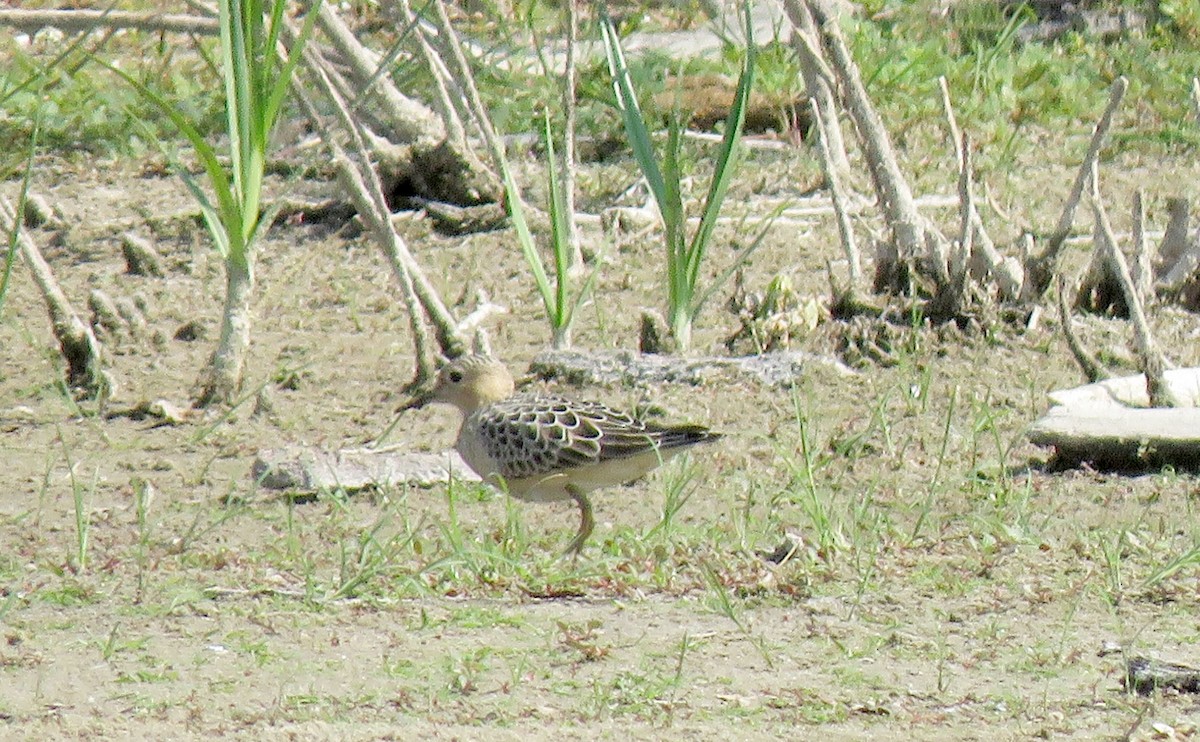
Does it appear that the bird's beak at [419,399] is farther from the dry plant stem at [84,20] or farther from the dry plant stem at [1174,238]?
the dry plant stem at [1174,238]

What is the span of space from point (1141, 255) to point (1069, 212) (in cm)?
28

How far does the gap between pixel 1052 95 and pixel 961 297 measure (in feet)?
10.0

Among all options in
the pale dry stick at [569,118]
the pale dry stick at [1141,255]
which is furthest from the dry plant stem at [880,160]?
the pale dry stick at [569,118]

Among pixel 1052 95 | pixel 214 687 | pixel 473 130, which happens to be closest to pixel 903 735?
pixel 214 687

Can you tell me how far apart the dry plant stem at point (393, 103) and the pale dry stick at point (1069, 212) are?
8.92 feet

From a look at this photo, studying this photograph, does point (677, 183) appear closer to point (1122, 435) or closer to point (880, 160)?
point (880, 160)

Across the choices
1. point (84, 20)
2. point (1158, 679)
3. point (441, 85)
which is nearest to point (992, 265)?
point (441, 85)

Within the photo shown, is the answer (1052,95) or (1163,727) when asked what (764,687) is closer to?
(1163,727)

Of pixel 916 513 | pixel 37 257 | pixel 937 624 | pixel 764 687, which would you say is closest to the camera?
pixel 764 687

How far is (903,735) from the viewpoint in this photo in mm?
4070

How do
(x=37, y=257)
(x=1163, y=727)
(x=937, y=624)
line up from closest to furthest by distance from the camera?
(x=1163, y=727), (x=937, y=624), (x=37, y=257)

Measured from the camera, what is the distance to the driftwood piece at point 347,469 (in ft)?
19.8

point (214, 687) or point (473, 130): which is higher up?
point (473, 130)

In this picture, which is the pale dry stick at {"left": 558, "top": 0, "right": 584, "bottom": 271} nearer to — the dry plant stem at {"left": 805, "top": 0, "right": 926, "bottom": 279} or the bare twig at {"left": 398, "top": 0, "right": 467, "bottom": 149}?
the bare twig at {"left": 398, "top": 0, "right": 467, "bottom": 149}
